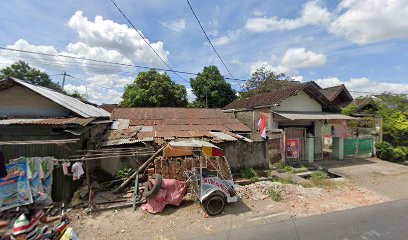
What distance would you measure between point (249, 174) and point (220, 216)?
4342mm

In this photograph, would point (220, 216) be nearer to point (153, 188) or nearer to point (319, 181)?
point (153, 188)

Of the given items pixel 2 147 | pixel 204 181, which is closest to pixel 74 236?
pixel 204 181

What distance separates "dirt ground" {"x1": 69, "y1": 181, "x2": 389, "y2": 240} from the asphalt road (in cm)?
44

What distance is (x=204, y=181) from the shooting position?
7.73 meters

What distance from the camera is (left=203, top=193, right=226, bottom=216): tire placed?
294 inches

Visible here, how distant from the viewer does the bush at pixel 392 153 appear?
16.0 m

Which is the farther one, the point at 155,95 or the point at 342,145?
the point at 155,95

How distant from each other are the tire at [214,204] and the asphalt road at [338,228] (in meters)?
1.17

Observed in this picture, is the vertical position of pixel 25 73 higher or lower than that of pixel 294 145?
higher

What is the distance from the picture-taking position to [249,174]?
450 inches

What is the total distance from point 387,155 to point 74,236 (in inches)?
757

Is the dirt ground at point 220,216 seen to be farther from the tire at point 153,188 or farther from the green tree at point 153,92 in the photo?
the green tree at point 153,92

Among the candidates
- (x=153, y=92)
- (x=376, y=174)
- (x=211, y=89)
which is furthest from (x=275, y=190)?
(x=211, y=89)

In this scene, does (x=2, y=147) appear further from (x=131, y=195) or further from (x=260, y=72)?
(x=260, y=72)
